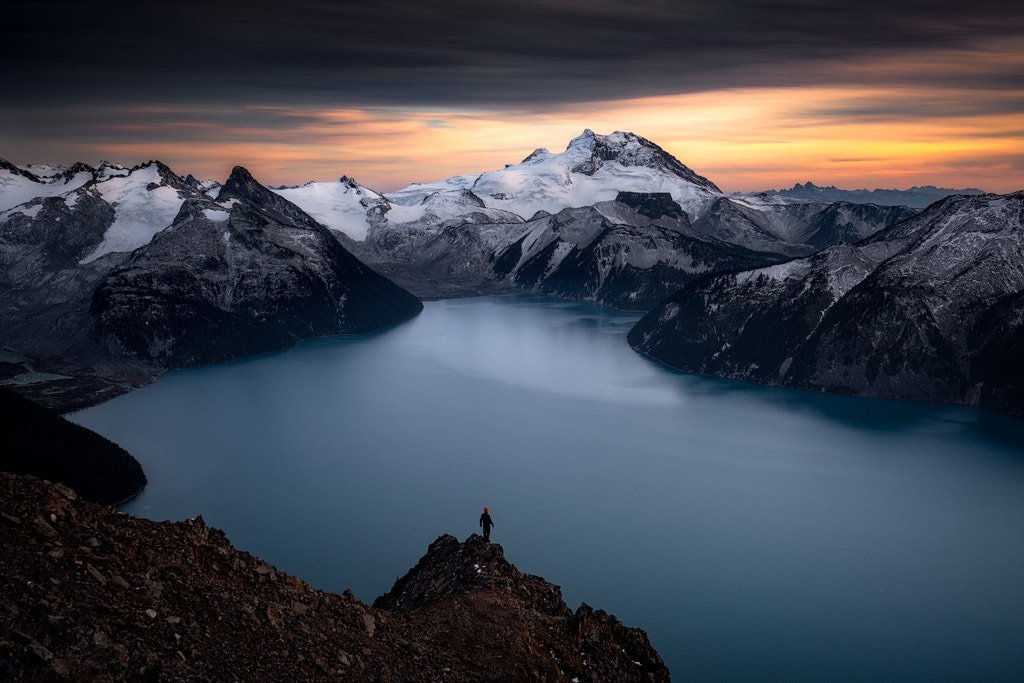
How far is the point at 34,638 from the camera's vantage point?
15.8 m

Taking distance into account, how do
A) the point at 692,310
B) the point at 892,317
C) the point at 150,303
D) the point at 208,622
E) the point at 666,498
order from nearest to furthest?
the point at 208,622, the point at 666,498, the point at 892,317, the point at 692,310, the point at 150,303

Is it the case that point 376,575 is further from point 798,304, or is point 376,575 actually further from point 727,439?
point 798,304

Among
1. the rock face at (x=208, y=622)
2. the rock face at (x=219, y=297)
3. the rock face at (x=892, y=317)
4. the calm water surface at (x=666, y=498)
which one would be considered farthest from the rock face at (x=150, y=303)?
the rock face at (x=208, y=622)

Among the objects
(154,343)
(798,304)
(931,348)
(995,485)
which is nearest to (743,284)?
(798,304)

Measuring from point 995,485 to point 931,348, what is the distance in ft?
131

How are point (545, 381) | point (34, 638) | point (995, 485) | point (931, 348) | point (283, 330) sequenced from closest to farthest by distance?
point (34, 638)
point (995, 485)
point (931, 348)
point (545, 381)
point (283, 330)

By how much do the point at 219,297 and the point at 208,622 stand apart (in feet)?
537

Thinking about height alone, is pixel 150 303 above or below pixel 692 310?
below

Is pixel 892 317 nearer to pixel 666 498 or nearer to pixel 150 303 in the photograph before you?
pixel 666 498

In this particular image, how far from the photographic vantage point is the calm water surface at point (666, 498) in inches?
1919

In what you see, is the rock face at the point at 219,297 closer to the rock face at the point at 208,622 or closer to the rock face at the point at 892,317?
the rock face at the point at 892,317

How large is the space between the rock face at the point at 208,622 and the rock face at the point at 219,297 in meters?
130

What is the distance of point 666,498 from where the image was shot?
71312 mm

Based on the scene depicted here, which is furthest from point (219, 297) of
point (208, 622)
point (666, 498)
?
point (208, 622)
